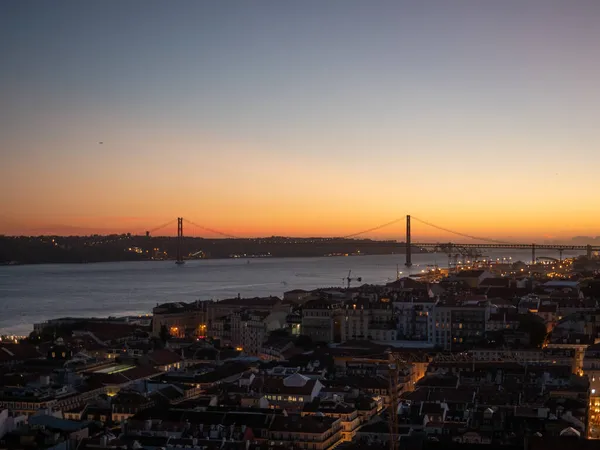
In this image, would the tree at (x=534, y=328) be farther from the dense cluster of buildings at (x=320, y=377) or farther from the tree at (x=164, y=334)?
the tree at (x=164, y=334)

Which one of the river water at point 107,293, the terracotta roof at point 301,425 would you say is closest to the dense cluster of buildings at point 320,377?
the terracotta roof at point 301,425

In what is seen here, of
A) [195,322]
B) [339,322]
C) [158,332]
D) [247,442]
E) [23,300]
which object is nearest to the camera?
[247,442]

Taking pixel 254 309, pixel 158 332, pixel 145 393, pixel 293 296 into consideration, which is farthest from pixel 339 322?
pixel 145 393

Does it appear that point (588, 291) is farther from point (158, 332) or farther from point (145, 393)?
point (145, 393)

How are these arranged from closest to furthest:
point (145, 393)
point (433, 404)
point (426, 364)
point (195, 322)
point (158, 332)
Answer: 1. point (433, 404)
2. point (145, 393)
3. point (426, 364)
4. point (158, 332)
5. point (195, 322)

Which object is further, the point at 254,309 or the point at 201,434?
the point at 254,309

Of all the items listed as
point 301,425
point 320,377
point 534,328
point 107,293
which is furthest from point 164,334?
point 107,293

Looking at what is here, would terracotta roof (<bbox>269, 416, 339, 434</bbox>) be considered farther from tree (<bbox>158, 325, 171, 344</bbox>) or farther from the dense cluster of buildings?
tree (<bbox>158, 325, 171, 344</bbox>)

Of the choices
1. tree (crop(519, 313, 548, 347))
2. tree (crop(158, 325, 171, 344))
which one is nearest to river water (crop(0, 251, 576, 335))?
tree (crop(158, 325, 171, 344))
